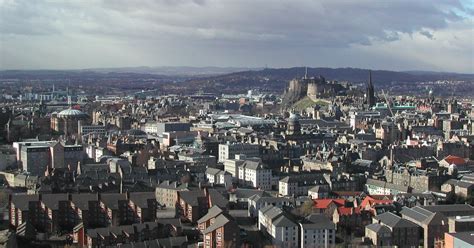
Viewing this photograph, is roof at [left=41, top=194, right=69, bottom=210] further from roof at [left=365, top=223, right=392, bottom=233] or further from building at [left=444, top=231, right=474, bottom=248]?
building at [left=444, top=231, right=474, bottom=248]

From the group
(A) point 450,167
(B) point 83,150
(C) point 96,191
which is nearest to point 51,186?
(C) point 96,191

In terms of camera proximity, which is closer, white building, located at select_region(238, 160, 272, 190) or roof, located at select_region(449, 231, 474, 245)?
roof, located at select_region(449, 231, 474, 245)

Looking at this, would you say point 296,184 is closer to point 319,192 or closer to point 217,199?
point 319,192

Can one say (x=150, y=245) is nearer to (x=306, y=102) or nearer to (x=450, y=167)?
(x=450, y=167)

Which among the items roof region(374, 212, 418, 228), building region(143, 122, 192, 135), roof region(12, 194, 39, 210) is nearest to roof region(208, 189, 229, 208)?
roof region(374, 212, 418, 228)

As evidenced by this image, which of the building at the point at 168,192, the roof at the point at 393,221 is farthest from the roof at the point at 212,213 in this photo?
the roof at the point at 393,221

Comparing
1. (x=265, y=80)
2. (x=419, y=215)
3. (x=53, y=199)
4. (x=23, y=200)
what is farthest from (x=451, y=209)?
(x=265, y=80)
